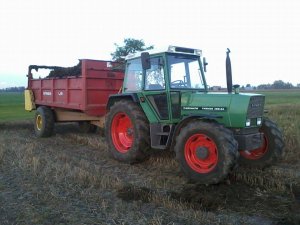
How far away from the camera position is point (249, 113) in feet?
21.7

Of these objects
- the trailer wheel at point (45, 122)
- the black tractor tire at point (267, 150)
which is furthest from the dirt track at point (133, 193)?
the trailer wheel at point (45, 122)

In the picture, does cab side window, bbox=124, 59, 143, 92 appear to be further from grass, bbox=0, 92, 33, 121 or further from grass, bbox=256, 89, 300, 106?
grass, bbox=256, 89, 300, 106

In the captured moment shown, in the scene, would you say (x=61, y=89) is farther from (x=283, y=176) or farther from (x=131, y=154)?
(x=283, y=176)

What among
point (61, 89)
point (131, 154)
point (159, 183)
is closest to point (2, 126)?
point (61, 89)

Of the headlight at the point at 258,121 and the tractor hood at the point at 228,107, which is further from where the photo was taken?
the headlight at the point at 258,121

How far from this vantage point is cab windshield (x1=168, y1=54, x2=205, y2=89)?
25.0ft

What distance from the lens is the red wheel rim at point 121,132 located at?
8.52 meters

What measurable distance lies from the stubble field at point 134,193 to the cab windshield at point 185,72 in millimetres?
1569

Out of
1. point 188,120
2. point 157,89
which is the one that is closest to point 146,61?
point 157,89

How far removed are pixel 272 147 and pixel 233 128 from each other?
1.03m

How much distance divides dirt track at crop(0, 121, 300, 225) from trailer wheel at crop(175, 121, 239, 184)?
219 mm

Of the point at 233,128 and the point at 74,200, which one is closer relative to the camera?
the point at 74,200

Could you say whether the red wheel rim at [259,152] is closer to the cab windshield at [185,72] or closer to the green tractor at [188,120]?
the green tractor at [188,120]

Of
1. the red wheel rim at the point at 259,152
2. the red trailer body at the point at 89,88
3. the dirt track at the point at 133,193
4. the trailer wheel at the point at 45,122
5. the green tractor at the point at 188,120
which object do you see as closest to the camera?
the dirt track at the point at 133,193
